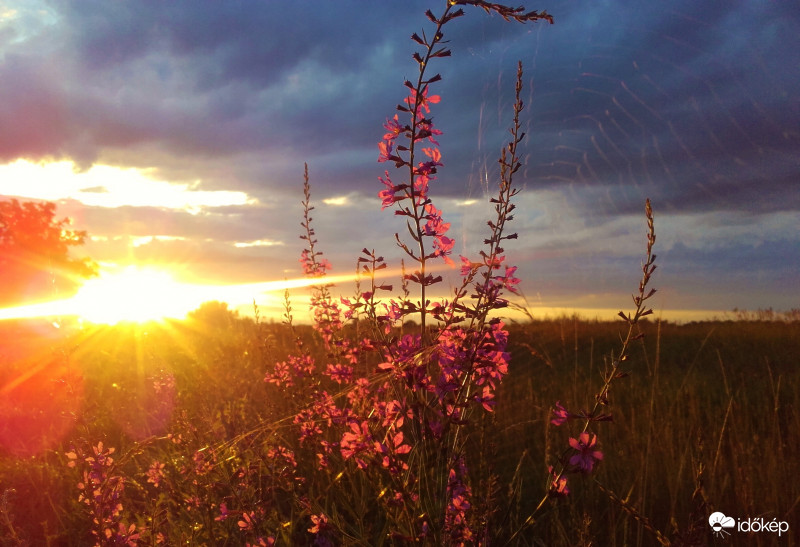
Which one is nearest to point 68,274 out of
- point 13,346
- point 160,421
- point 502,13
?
point 13,346

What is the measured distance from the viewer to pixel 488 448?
2.81m

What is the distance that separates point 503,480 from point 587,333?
9108 mm

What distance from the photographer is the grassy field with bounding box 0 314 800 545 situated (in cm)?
312

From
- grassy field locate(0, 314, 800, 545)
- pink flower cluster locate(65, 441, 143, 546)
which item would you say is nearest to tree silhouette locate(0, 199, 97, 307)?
grassy field locate(0, 314, 800, 545)

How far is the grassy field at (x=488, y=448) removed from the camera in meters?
3.12
